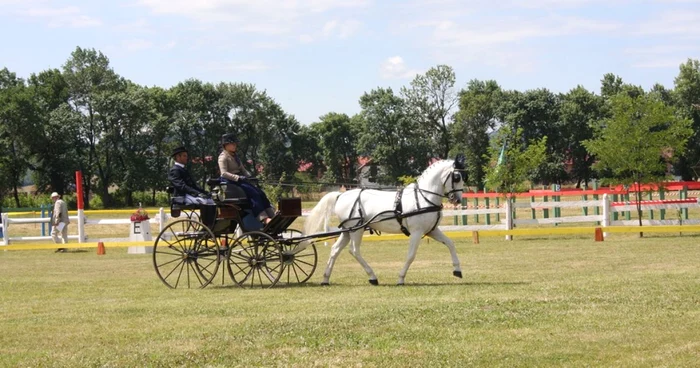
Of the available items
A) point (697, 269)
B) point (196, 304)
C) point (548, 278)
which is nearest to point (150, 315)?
point (196, 304)

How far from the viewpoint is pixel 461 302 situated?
11.4 meters

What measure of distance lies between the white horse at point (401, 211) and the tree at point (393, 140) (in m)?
68.7

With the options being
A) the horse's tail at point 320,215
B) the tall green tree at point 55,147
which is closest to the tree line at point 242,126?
the tall green tree at point 55,147

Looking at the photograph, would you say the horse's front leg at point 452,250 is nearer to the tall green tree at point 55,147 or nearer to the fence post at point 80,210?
the fence post at point 80,210

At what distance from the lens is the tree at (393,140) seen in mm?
84438

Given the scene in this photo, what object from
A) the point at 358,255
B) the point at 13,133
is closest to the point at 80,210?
the point at 358,255

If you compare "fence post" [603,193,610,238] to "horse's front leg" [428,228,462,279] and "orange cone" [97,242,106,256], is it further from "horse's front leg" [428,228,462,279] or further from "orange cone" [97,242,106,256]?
"orange cone" [97,242,106,256]

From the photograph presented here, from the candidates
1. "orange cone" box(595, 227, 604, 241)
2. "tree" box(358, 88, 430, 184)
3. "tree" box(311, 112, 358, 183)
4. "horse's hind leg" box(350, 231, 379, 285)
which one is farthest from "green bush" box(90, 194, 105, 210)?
"horse's hind leg" box(350, 231, 379, 285)

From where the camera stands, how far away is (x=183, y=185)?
1445cm

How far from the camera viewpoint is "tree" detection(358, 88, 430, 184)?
84438 mm

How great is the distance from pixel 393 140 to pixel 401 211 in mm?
71176

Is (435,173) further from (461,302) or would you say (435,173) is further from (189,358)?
(189,358)

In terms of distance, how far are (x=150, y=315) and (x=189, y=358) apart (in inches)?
116

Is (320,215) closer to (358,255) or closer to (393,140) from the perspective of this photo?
(358,255)
